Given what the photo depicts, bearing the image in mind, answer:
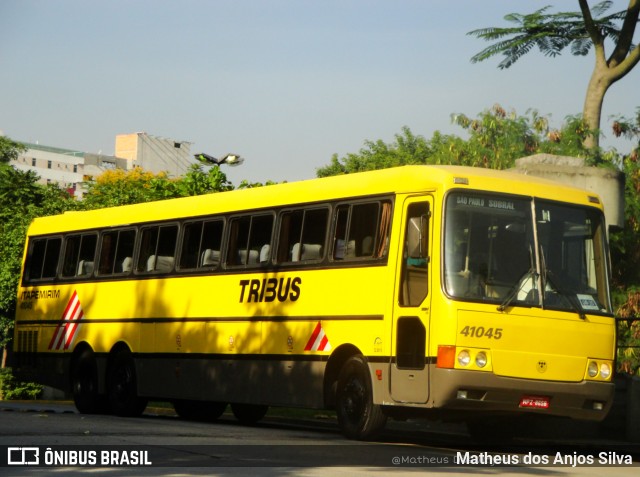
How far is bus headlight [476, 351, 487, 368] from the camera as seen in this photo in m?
15.4

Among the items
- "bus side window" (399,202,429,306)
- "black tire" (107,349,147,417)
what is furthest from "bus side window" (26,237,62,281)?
"bus side window" (399,202,429,306)

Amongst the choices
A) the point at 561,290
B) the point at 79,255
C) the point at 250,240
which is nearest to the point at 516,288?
the point at 561,290

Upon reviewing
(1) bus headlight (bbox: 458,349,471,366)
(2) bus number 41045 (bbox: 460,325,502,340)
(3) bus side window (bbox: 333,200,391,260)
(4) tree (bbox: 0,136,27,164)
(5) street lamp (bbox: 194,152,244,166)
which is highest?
(4) tree (bbox: 0,136,27,164)

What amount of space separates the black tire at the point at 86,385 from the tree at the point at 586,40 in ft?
36.4

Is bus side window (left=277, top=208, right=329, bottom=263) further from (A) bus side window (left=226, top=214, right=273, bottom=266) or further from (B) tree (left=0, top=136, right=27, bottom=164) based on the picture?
(B) tree (left=0, top=136, right=27, bottom=164)

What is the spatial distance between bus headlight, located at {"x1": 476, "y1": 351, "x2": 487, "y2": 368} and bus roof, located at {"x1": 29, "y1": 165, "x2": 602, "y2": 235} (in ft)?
6.59

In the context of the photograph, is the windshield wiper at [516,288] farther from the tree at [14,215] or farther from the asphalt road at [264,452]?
the tree at [14,215]

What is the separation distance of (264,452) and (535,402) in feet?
11.2

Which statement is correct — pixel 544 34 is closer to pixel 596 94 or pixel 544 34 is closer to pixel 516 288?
pixel 596 94

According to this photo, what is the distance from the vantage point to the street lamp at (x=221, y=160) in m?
37.1

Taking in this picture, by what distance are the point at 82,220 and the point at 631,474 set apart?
13.9 meters

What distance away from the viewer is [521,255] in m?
15.9

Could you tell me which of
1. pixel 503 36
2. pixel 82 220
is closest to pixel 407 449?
pixel 82 220

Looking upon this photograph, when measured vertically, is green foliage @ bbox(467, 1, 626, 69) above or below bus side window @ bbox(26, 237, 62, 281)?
above
